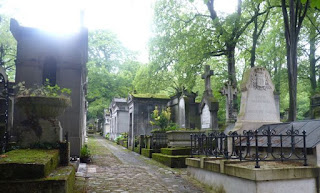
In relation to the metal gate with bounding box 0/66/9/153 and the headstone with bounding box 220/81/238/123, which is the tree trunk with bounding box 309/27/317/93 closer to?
the headstone with bounding box 220/81/238/123

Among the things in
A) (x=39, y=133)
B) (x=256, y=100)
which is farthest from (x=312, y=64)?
(x=39, y=133)

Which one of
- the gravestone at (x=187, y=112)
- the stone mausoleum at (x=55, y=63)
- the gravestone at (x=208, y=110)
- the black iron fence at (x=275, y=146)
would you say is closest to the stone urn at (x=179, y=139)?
the gravestone at (x=208, y=110)

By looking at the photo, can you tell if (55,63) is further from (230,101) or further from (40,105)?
(230,101)

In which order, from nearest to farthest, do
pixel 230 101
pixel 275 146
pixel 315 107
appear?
pixel 275 146
pixel 230 101
pixel 315 107

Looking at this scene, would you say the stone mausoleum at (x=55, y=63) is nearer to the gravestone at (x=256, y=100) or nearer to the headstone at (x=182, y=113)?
the gravestone at (x=256, y=100)

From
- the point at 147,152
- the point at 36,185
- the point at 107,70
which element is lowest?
the point at 147,152

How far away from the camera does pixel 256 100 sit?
7.95 m

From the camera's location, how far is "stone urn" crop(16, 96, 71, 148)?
5.92 metres

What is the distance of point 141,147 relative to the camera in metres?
15.7

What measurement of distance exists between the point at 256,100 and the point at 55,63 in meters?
7.42

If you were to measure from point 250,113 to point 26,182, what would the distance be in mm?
6079

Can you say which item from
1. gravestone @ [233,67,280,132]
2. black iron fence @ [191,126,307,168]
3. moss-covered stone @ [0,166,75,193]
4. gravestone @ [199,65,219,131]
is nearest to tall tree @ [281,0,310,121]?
gravestone @ [199,65,219,131]

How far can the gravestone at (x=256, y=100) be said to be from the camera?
784 cm

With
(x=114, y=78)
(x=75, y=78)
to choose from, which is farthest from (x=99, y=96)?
(x=75, y=78)
